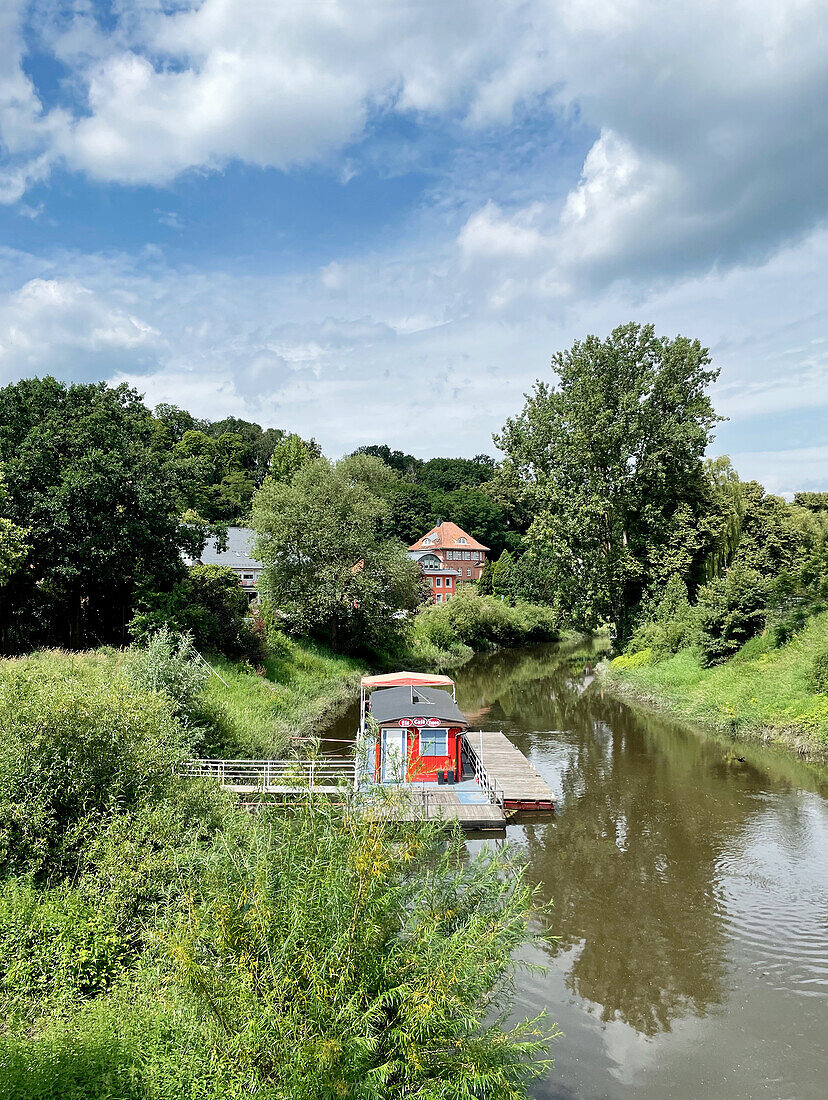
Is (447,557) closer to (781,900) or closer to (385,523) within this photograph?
(385,523)

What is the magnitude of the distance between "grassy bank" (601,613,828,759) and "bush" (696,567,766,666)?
677mm

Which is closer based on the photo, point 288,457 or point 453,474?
point 288,457

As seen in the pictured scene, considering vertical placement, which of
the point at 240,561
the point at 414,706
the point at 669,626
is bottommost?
the point at 414,706

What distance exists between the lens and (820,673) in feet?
75.5

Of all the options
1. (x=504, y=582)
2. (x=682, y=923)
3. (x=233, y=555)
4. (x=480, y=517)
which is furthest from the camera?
(x=480, y=517)

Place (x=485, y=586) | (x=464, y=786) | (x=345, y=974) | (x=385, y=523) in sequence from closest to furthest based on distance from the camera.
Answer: (x=345, y=974)
(x=464, y=786)
(x=385, y=523)
(x=485, y=586)

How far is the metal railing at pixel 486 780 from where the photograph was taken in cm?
1830

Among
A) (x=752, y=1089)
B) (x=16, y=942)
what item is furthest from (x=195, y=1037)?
(x=752, y=1089)

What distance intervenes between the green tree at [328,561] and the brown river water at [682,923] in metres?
15.5

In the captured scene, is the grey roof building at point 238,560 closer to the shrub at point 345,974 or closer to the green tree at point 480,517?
the green tree at point 480,517

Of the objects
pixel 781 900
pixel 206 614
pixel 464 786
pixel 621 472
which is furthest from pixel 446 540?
pixel 781 900

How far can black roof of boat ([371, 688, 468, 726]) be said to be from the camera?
1953 centimetres

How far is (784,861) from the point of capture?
1515cm

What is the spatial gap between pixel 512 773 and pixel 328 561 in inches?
750
